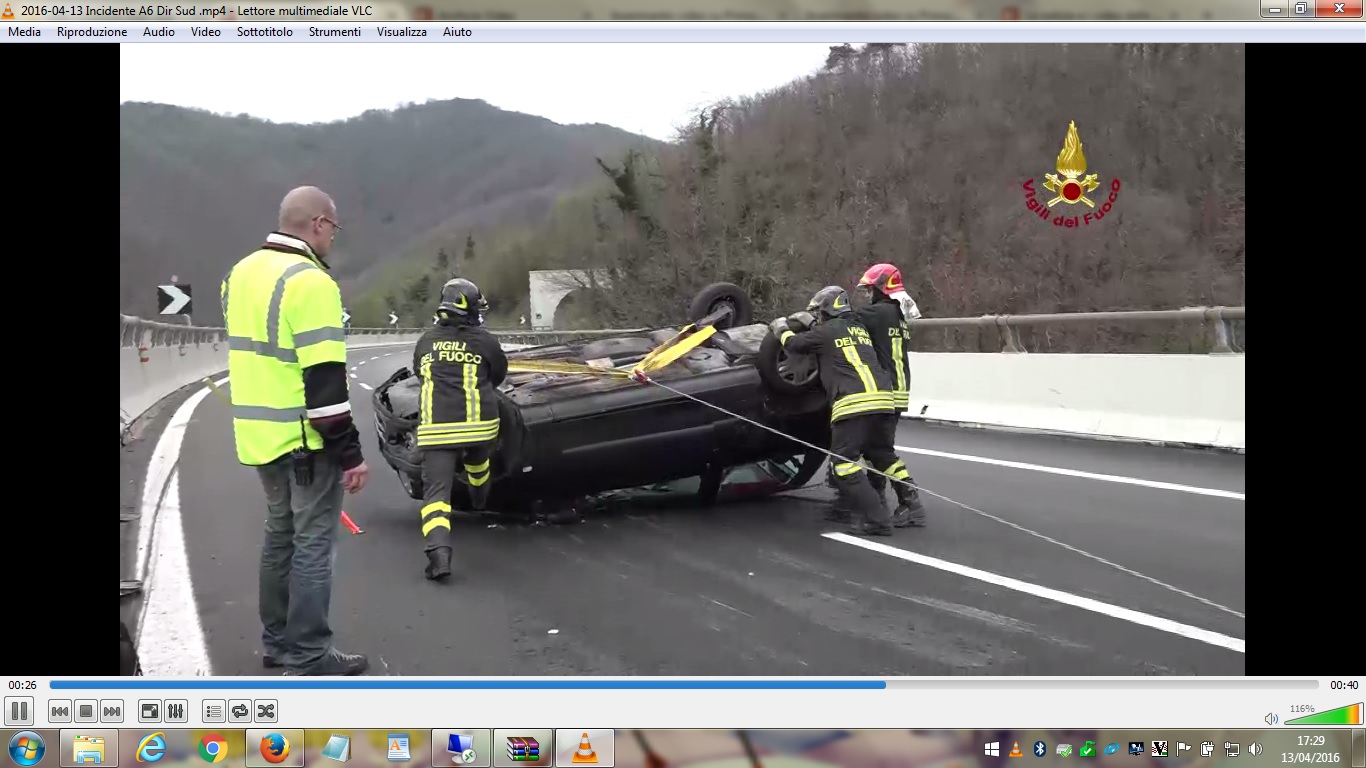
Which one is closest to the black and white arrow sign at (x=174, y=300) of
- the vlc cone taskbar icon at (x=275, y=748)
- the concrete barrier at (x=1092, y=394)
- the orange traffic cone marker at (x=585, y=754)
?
the vlc cone taskbar icon at (x=275, y=748)

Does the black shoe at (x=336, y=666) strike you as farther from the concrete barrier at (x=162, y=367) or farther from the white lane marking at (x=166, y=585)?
the concrete barrier at (x=162, y=367)

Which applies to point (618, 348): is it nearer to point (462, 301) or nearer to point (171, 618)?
point (462, 301)

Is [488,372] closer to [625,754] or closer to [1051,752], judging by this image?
[625,754]

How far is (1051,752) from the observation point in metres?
2.08

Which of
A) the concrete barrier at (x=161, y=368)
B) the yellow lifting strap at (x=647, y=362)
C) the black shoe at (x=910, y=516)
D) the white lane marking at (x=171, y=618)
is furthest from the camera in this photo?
the concrete barrier at (x=161, y=368)

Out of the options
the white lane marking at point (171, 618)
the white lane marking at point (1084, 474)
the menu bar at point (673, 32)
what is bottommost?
the white lane marking at point (171, 618)

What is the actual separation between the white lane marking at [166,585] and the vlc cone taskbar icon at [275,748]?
1.05 ft

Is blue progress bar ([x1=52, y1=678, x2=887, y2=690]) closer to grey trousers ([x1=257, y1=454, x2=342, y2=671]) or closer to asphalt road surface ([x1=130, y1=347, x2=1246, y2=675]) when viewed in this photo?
asphalt road surface ([x1=130, y1=347, x2=1246, y2=675])

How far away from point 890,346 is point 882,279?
52 centimetres

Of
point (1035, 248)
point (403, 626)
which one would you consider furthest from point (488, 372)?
point (1035, 248)

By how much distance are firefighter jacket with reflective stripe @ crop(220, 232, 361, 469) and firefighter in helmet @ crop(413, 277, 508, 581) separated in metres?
1.56

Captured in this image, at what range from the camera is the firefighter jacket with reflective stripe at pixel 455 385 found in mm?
4711

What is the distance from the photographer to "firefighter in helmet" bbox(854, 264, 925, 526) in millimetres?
5496
